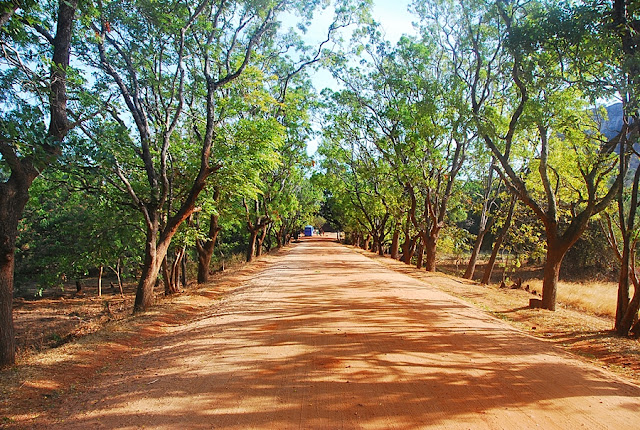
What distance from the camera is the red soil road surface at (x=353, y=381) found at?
3979 millimetres

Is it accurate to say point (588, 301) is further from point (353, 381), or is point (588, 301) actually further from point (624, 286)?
point (353, 381)

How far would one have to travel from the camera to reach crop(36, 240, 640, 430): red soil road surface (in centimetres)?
398

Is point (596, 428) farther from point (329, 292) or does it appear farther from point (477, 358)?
point (329, 292)

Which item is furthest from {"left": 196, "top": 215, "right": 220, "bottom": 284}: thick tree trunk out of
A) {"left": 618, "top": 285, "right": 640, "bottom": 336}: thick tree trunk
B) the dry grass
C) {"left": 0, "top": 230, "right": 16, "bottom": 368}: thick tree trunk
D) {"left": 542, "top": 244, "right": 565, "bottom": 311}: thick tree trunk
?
the dry grass

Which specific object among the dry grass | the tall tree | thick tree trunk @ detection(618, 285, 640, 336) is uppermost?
the tall tree

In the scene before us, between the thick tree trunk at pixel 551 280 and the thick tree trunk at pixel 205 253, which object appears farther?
the thick tree trunk at pixel 205 253

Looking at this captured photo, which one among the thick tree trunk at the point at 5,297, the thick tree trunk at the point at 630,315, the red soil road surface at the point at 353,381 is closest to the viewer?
the red soil road surface at the point at 353,381

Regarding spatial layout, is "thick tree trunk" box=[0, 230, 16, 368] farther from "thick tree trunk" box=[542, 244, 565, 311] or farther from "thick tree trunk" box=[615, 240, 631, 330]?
"thick tree trunk" box=[542, 244, 565, 311]

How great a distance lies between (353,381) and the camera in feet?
15.9

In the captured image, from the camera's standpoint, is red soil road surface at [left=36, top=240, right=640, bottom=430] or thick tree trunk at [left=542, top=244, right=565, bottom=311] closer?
red soil road surface at [left=36, top=240, right=640, bottom=430]

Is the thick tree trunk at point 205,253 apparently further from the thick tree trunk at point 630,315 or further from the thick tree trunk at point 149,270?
the thick tree trunk at point 630,315

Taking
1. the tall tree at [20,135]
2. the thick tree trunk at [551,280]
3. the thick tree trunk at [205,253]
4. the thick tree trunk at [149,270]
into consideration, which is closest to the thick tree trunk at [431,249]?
the thick tree trunk at [551,280]

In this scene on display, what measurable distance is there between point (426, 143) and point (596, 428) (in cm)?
1541

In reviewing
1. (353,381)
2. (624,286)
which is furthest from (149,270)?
(624,286)
